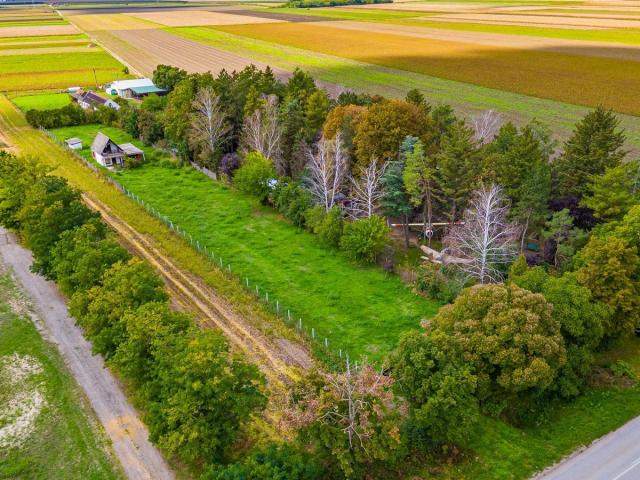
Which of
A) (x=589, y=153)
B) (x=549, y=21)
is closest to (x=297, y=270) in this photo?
(x=589, y=153)

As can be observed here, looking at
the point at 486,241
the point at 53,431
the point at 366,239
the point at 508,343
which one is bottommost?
the point at 53,431

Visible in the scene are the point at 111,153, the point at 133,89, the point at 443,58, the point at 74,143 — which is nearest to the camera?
the point at 111,153

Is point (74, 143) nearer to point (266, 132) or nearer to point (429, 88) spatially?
point (266, 132)

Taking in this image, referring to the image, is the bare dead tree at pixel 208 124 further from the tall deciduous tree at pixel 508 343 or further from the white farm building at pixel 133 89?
the tall deciduous tree at pixel 508 343

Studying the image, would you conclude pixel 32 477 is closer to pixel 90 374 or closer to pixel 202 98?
pixel 90 374

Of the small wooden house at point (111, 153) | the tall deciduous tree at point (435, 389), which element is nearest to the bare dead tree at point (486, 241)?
the tall deciduous tree at point (435, 389)

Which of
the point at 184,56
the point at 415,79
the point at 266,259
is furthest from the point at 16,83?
the point at 266,259
